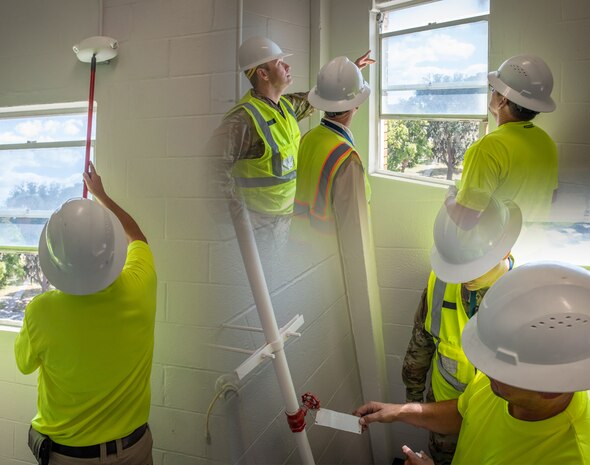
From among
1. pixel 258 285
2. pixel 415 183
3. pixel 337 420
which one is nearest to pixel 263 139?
pixel 258 285

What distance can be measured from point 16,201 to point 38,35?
617mm

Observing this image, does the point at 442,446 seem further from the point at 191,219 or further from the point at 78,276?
the point at 78,276

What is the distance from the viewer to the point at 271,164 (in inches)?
46.1

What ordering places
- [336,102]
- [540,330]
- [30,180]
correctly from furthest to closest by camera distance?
[30,180] → [336,102] → [540,330]

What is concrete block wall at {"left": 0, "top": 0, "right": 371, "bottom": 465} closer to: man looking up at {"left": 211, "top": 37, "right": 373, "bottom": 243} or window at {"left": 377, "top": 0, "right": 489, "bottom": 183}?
man looking up at {"left": 211, "top": 37, "right": 373, "bottom": 243}

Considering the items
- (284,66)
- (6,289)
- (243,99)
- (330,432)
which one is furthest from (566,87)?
(6,289)

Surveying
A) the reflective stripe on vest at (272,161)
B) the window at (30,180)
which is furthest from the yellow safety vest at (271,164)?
the window at (30,180)

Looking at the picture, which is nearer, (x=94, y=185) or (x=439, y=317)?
(x=439, y=317)

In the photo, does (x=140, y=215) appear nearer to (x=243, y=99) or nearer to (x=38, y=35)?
(x=243, y=99)

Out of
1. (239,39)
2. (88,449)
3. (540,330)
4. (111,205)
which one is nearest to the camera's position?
(540,330)

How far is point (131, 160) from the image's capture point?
1.56 meters

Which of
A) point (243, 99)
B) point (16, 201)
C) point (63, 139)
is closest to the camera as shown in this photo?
point (243, 99)

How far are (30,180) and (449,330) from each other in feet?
5.13

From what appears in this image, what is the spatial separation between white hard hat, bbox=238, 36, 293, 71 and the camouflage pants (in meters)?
1.07
